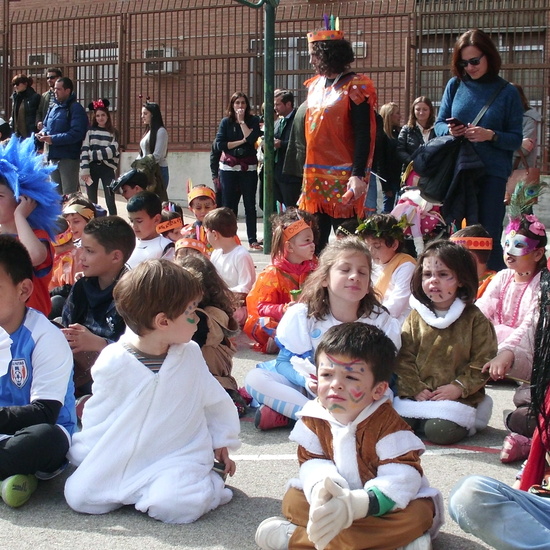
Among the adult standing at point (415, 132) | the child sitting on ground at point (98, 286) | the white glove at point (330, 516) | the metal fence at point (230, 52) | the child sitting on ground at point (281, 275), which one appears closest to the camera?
the white glove at point (330, 516)

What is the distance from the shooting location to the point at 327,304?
14.2 ft

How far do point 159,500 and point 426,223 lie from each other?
5.24m

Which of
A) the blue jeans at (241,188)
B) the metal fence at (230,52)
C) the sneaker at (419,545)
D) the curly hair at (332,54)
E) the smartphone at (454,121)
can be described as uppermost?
the metal fence at (230,52)

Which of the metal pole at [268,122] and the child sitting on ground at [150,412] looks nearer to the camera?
the child sitting on ground at [150,412]

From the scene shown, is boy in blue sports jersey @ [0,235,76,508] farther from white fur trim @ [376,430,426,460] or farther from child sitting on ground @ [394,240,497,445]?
child sitting on ground @ [394,240,497,445]

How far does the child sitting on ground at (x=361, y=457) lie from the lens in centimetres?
284

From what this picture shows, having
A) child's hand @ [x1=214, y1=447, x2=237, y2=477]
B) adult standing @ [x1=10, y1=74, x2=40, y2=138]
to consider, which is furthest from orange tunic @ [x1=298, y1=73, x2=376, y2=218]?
adult standing @ [x1=10, y1=74, x2=40, y2=138]

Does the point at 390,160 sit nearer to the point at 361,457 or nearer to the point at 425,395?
the point at 425,395

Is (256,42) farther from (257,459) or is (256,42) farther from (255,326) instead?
(257,459)

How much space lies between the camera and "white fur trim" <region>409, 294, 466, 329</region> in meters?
4.36

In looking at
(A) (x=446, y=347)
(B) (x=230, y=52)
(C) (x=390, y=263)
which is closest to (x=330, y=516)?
(A) (x=446, y=347)

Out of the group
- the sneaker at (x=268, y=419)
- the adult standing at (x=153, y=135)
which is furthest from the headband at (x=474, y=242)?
the adult standing at (x=153, y=135)

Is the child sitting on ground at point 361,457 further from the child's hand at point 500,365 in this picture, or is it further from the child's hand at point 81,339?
the child's hand at point 81,339

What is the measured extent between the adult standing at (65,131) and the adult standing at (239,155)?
76.1 inches
